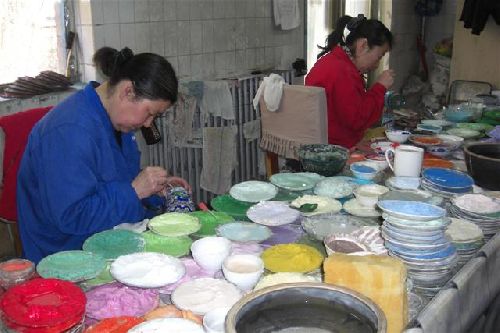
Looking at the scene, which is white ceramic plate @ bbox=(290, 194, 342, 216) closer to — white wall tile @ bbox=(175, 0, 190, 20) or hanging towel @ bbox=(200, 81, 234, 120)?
hanging towel @ bbox=(200, 81, 234, 120)

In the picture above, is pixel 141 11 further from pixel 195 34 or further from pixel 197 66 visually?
pixel 197 66

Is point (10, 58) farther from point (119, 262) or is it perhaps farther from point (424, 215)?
point (424, 215)

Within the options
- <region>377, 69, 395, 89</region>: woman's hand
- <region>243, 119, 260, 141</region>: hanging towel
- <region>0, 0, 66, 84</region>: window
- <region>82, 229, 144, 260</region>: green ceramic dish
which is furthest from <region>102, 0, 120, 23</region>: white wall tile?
<region>82, 229, 144, 260</region>: green ceramic dish

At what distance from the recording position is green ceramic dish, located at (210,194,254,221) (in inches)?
73.7

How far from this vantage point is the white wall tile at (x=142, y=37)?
3.63 metres

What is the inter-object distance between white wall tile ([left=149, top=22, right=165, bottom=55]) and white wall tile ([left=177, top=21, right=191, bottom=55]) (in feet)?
0.50

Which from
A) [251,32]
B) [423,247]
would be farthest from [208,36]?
[423,247]

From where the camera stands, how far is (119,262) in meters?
1.47

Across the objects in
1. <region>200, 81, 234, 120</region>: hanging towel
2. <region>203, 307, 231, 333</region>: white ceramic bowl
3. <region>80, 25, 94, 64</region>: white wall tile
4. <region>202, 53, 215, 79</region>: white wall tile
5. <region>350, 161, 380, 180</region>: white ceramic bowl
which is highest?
<region>80, 25, 94, 64</region>: white wall tile

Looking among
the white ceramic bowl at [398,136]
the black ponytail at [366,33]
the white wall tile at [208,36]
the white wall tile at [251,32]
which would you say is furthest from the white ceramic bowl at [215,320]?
the white wall tile at [251,32]

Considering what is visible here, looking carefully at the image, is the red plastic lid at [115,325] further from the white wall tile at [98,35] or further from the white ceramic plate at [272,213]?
the white wall tile at [98,35]

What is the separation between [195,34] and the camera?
158 inches

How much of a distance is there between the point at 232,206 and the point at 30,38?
7.03 ft

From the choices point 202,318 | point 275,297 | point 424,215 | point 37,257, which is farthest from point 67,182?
point 424,215
